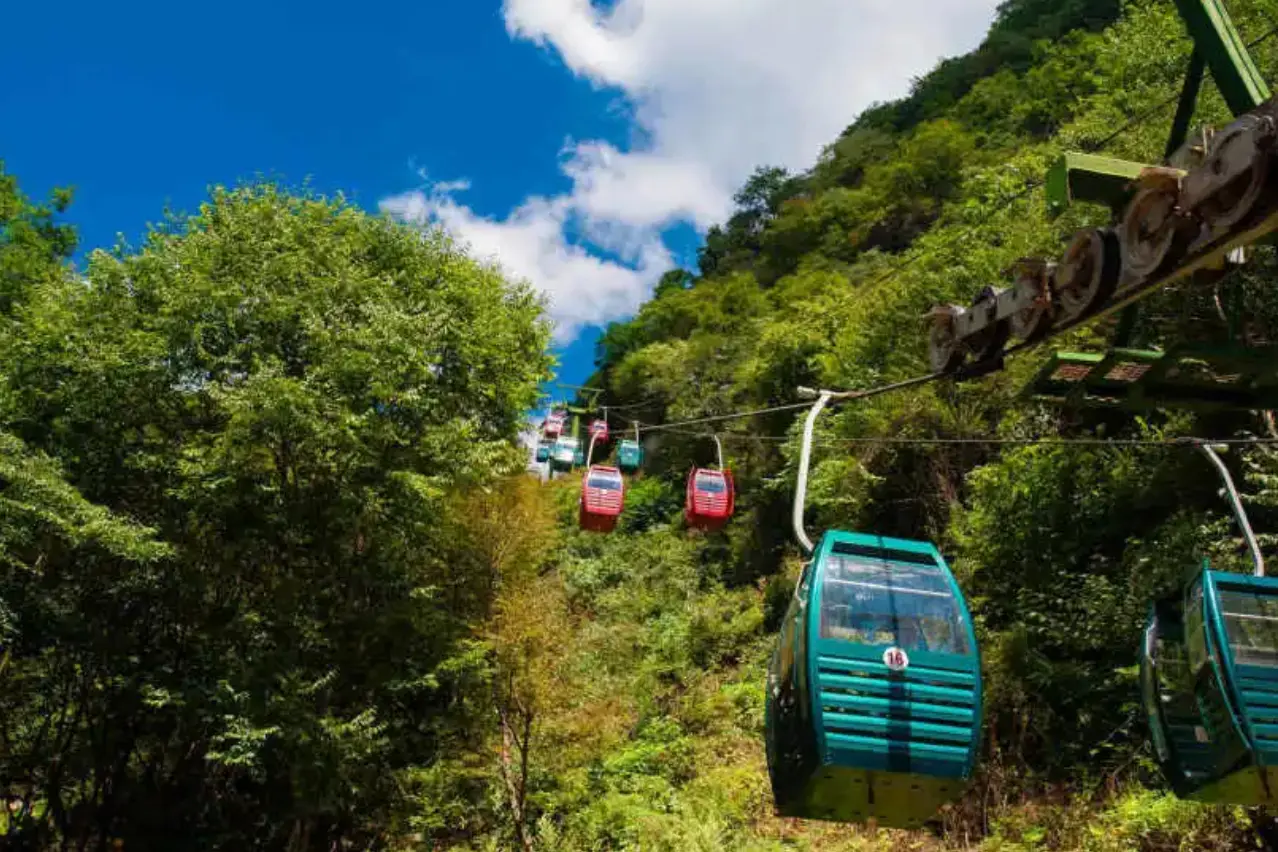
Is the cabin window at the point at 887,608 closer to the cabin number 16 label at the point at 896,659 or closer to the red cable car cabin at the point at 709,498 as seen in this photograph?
the cabin number 16 label at the point at 896,659

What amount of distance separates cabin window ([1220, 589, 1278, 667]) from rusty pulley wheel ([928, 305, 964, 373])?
6.40 feet

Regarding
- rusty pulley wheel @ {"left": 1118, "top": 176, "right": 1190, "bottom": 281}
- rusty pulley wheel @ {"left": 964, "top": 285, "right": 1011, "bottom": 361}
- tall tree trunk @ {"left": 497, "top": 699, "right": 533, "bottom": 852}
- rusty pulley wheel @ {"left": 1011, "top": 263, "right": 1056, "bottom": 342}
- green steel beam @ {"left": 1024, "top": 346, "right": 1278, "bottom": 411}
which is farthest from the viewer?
tall tree trunk @ {"left": 497, "top": 699, "right": 533, "bottom": 852}

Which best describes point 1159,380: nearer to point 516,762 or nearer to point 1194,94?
point 1194,94

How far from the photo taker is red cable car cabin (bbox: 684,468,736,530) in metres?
13.6

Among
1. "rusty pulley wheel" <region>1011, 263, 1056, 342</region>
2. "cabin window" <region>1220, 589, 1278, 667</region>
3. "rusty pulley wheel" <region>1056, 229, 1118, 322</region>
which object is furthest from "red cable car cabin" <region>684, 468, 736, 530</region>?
"rusty pulley wheel" <region>1056, 229, 1118, 322</region>

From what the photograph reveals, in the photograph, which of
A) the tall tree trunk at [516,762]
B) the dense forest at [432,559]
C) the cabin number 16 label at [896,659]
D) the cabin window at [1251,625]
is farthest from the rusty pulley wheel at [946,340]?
the tall tree trunk at [516,762]

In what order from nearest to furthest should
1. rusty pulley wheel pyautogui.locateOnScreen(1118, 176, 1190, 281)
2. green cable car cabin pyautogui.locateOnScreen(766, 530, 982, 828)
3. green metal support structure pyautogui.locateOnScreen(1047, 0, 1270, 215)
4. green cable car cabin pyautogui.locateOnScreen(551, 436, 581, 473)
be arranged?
rusty pulley wheel pyautogui.locateOnScreen(1118, 176, 1190, 281) → green metal support structure pyautogui.locateOnScreen(1047, 0, 1270, 215) → green cable car cabin pyautogui.locateOnScreen(766, 530, 982, 828) → green cable car cabin pyautogui.locateOnScreen(551, 436, 581, 473)

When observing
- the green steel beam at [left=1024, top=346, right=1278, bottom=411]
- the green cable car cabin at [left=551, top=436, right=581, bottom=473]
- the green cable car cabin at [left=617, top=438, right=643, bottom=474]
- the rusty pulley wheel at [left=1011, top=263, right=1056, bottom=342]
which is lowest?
the green steel beam at [left=1024, top=346, right=1278, bottom=411]

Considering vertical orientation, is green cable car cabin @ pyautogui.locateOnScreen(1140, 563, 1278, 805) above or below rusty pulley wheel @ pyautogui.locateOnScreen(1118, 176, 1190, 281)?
below

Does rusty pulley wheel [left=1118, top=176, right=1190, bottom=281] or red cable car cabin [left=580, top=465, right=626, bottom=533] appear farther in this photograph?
red cable car cabin [left=580, top=465, right=626, bottom=533]

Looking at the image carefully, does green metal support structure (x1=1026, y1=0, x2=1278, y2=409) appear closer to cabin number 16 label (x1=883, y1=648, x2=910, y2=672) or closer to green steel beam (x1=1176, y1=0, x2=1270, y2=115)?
green steel beam (x1=1176, y1=0, x2=1270, y2=115)

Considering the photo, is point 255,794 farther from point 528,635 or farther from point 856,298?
point 856,298

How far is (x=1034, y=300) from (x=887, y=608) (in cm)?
169

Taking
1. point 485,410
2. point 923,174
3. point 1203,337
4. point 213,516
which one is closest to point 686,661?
point 485,410
